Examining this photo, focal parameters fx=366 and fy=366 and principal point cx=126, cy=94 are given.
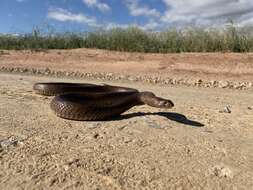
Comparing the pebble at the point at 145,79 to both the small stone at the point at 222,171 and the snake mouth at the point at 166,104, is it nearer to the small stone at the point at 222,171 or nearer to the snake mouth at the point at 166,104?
the snake mouth at the point at 166,104

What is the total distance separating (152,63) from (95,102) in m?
6.52

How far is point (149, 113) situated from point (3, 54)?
465 inches

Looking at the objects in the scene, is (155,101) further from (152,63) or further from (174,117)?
(152,63)

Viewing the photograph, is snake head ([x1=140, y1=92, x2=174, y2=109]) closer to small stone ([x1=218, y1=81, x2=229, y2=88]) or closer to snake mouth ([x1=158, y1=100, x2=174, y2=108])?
snake mouth ([x1=158, y1=100, x2=174, y2=108])

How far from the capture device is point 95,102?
5340mm

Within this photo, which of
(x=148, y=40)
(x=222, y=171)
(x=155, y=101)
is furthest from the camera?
(x=148, y=40)

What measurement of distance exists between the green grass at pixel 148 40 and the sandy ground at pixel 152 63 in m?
1.46

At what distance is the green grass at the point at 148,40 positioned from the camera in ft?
46.0

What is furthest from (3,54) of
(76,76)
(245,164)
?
(245,164)

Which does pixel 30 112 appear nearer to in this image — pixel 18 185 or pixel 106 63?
pixel 18 185

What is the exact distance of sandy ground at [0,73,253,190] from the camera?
9.44 ft

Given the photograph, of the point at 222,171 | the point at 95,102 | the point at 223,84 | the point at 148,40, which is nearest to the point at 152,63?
the point at 223,84

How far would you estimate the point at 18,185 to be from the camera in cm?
274

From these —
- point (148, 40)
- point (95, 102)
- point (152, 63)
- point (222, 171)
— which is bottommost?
point (222, 171)
